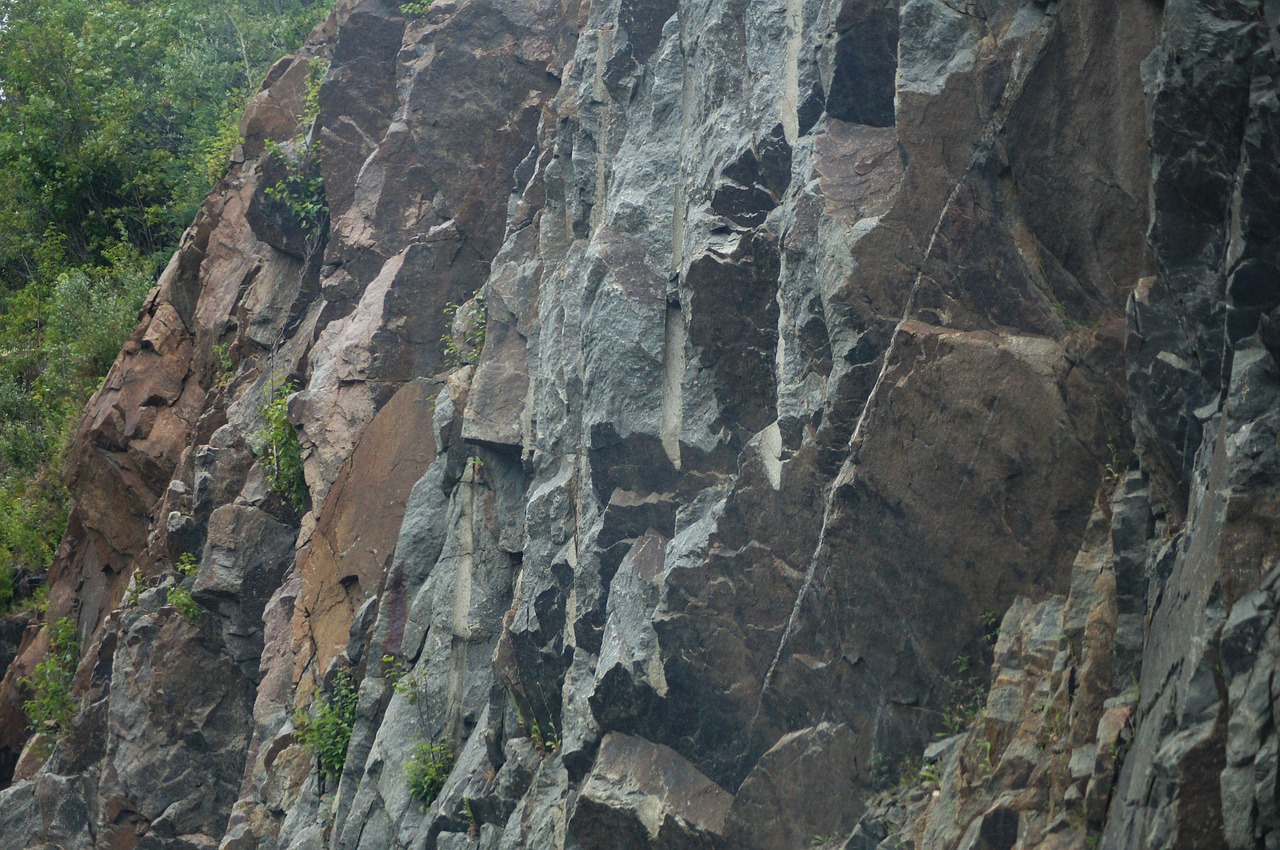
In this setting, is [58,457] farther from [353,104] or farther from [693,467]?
[693,467]

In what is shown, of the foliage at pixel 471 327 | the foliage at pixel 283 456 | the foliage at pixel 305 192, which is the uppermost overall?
the foliage at pixel 305 192

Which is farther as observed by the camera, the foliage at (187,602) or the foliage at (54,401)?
the foliage at (54,401)

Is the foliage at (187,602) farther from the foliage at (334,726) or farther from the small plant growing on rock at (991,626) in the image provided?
the small plant growing on rock at (991,626)

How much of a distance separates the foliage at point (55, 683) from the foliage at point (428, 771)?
918 cm

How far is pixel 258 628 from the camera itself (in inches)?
673

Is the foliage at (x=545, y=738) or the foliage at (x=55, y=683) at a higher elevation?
the foliage at (x=545, y=738)

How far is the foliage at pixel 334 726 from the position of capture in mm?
13578

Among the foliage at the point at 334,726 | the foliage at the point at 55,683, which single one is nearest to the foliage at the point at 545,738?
the foliage at the point at 334,726

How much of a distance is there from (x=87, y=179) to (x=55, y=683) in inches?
503

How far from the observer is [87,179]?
27.6m

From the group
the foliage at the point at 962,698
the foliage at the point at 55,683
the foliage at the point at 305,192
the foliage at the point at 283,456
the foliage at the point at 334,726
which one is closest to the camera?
the foliage at the point at 962,698

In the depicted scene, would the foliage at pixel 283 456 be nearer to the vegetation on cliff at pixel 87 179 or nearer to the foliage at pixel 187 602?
the foliage at pixel 187 602

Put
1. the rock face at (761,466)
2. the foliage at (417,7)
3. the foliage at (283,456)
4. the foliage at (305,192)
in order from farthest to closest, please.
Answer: the foliage at (305,192)
the foliage at (417,7)
the foliage at (283,456)
the rock face at (761,466)

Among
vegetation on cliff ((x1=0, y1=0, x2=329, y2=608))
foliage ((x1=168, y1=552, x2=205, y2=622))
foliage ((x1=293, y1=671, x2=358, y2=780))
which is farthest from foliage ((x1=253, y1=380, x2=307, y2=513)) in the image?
vegetation on cliff ((x1=0, y1=0, x2=329, y2=608))
